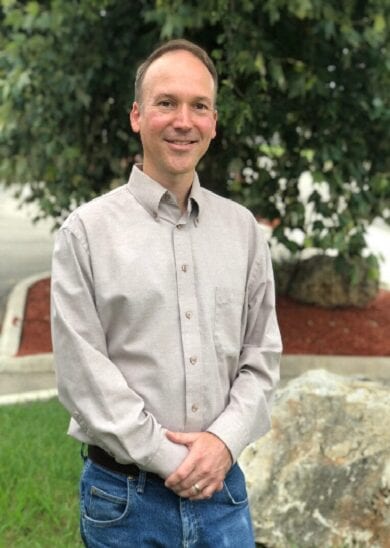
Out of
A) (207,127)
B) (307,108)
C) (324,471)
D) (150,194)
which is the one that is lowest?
(324,471)

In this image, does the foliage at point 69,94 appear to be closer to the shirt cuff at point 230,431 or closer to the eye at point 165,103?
the eye at point 165,103

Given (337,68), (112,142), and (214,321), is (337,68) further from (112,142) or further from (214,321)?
(214,321)

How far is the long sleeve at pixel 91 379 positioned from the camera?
2.28 m

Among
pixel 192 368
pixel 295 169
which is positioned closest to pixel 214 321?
pixel 192 368

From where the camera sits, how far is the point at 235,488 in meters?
2.53

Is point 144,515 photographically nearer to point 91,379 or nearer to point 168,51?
point 91,379

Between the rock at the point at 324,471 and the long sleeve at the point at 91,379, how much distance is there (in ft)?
6.61

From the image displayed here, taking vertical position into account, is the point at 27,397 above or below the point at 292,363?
above

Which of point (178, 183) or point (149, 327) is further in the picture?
point (178, 183)

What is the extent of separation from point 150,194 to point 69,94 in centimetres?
555

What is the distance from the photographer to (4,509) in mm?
4508

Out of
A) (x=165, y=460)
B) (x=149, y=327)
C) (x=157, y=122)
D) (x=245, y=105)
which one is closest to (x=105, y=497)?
(x=165, y=460)

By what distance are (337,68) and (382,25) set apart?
1100mm

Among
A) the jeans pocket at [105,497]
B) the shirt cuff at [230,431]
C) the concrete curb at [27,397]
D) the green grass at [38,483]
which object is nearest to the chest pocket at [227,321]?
the shirt cuff at [230,431]
